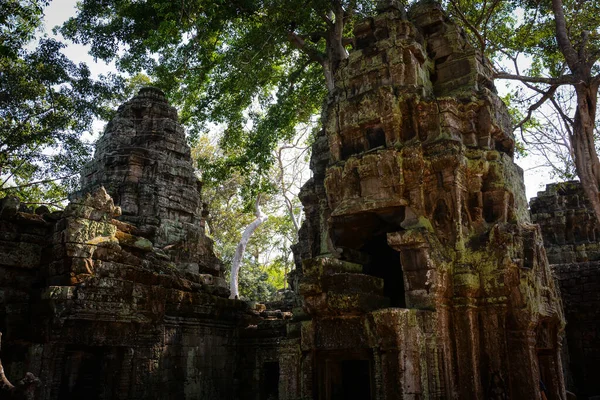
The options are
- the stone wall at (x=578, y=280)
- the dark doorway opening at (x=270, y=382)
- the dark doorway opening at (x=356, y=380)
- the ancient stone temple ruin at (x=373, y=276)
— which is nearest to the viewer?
the ancient stone temple ruin at (x=373, y=276)

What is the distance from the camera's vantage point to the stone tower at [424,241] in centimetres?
675

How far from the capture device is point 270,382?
35.9ft

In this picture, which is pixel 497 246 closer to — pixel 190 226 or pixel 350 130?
pixel 350 130

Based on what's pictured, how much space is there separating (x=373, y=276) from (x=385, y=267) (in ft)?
4.75

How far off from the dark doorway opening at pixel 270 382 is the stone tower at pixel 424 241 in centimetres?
279

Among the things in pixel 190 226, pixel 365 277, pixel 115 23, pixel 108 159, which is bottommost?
pixel 365 277

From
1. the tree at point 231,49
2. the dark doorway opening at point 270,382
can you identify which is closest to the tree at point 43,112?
the tree at point 231,49

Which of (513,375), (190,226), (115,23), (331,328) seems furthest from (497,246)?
(115,23)

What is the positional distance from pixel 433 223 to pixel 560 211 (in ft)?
30.9

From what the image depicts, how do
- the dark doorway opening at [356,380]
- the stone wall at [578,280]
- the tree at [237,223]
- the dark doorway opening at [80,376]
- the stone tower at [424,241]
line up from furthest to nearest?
1. the tree at [237,223]
2. the stone wall at [578,280]
3. the dark doorway opening at [80,376]
4. the dark doorway opening at [356,380]
5. the stone tower at [424,241]

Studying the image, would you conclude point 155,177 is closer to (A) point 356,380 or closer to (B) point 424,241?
(A) point 356,380

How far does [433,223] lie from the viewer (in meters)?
7.77

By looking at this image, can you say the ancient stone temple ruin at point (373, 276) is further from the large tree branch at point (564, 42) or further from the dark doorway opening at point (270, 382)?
the large tree branch at point (564, 42)

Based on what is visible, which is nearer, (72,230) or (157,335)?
(72,230)
